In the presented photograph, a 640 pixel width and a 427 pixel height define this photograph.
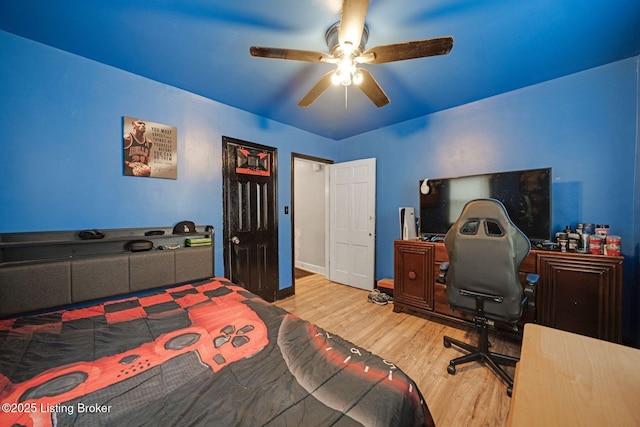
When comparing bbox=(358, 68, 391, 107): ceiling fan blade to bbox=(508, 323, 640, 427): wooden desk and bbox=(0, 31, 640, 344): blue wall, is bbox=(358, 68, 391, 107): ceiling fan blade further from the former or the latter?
bbox=(508, 323, 640, 427): wooden desk

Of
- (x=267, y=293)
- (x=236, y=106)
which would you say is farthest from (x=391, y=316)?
(x=236, y=106)

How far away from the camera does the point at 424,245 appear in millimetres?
2635

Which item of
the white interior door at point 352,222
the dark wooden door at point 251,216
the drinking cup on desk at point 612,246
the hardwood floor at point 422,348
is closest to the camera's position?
the hardwood floor at point 422,348

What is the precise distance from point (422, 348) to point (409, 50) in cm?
243

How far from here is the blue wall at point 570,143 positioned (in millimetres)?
2023

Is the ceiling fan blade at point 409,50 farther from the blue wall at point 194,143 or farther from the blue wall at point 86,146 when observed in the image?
the blue wall at point 86,146

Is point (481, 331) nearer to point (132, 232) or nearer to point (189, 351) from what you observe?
point (189, 351)

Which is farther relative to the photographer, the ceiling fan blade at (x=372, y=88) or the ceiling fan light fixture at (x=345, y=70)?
the ceiling fan blade at (x=372, y=88)

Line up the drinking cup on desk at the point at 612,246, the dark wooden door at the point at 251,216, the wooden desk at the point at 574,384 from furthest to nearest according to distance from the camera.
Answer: the dark wooden door at the point at 251,216
the drinking cup on desk at the point at 612,246
the wooden desk at the point at 574,384

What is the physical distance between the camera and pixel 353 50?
58.9 inches

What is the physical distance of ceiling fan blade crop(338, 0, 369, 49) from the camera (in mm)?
1166

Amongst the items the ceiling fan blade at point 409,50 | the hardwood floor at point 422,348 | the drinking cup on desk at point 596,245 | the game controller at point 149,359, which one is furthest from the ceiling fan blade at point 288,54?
the drinking cup on desk at point 596,245

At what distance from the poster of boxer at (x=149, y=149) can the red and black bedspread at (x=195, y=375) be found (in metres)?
1.36

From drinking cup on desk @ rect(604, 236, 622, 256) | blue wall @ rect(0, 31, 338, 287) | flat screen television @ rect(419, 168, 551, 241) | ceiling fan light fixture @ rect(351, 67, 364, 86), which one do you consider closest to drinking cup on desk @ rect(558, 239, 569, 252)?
flat screen television @ rect(419, 168, 551, 241)
